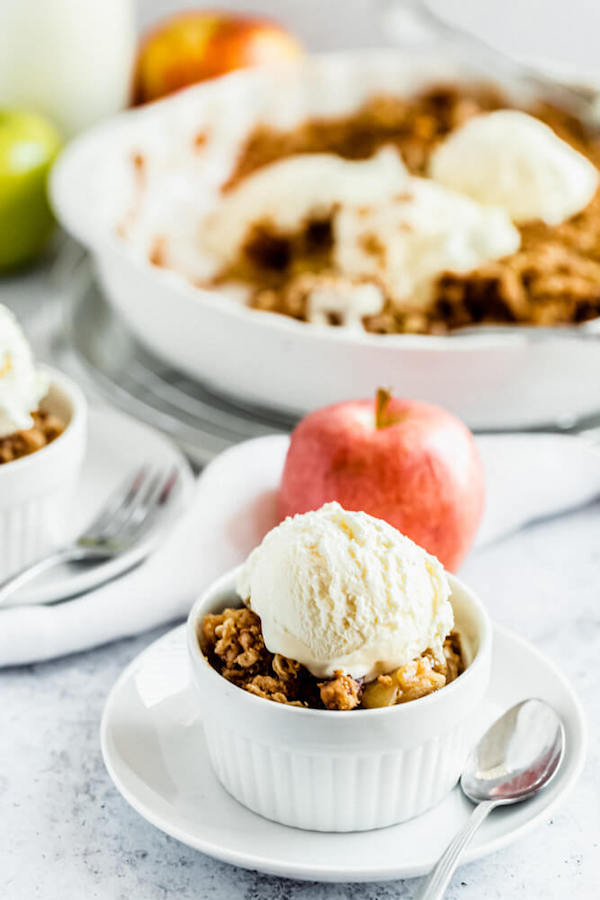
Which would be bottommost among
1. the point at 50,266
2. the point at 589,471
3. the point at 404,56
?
the point at 50,266

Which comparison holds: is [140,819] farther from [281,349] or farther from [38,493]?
[281,349]

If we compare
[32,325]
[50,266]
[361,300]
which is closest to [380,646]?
[361,300]

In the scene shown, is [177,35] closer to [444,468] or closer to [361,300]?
[361,300]

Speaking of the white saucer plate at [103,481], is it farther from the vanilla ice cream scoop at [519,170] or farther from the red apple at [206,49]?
the red apple at [206,49]

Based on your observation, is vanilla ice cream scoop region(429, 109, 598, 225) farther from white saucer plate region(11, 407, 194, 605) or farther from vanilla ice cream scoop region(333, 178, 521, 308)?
white saucer plate region(11, 407, 194, 605)

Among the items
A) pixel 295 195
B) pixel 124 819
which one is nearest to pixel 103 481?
pixel 124 819

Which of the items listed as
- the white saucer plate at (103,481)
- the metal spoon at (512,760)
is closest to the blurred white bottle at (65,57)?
the white saucer plate at (103,481)

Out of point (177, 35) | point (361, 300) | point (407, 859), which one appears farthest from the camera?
point (177, 35)
